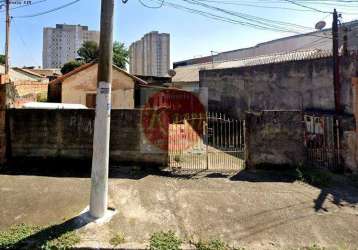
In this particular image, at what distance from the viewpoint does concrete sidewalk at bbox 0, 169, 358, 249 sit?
17.7 ft

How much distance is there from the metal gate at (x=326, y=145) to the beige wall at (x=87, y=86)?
12.7 metres

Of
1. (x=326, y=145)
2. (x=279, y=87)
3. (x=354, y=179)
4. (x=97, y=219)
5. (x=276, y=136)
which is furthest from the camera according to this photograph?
(x=279, y=87)

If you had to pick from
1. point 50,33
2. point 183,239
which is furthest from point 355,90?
point 50,33

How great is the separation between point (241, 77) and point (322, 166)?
830 centimetres

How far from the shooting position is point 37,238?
201 inches

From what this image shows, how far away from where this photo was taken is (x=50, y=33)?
5778 cm

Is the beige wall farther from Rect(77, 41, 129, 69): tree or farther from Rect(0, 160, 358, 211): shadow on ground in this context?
Rect(77, 41, 129, 69): tree

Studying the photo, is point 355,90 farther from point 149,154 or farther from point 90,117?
point 90,117

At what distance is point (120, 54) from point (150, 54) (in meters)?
9.15

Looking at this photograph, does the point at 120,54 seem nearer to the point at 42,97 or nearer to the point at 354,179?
the point at 42,97

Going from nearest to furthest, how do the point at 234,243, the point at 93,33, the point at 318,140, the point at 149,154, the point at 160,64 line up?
the point at 234,243, the point at 149,154, the point at 318,140, the point at 160,64, the point at 93,33

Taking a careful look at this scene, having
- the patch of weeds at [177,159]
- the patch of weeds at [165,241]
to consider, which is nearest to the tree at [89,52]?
the patch of weeds at [177,159]

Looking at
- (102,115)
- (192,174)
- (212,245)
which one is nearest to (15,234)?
(102,115)

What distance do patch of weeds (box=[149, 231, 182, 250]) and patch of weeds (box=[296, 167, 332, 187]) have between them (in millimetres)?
4355
